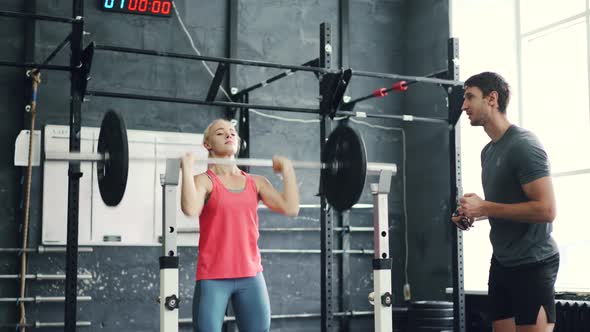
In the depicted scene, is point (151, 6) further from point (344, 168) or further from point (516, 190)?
point (516, 190)

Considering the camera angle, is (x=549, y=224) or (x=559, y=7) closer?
(x=549, y=224)

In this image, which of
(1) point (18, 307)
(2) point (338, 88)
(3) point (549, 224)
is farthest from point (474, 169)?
(1) point (18, 307)

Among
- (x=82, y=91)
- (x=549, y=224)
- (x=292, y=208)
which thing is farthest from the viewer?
(x=82, y=91)

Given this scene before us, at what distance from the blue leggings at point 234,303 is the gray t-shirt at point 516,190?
95cm

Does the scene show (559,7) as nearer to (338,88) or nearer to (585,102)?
(585,102)

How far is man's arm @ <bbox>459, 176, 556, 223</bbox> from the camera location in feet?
8.18

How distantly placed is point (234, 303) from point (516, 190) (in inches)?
46.8

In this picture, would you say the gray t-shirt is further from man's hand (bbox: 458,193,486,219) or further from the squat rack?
the squat rack

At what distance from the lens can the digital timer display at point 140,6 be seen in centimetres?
515

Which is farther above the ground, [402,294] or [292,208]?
[292,208]

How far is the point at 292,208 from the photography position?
3.27m

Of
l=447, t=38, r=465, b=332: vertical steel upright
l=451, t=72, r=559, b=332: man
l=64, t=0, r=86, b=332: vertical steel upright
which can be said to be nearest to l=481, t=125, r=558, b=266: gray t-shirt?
l=451, t=72, r=559, b=332: man

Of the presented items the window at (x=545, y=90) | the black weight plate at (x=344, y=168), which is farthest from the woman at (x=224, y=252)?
the window at (x=545, y=90)

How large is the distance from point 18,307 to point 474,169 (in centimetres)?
327
